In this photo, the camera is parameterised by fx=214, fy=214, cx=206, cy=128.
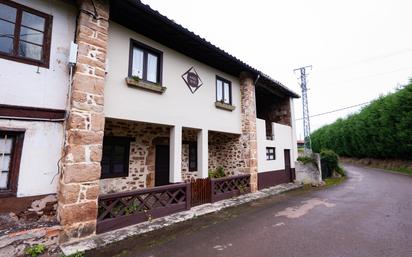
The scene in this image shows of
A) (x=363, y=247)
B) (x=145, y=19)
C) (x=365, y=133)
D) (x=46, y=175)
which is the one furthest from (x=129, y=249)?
(x=365, y=133)

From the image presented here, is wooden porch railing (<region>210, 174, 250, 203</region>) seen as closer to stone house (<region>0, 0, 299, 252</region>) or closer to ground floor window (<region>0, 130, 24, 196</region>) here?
stone house (<region>0, 0, 299, 252</region>)

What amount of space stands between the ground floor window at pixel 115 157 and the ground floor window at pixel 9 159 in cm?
254

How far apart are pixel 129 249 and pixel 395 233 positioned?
5904 mm

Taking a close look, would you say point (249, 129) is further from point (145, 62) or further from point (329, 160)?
point (329, 160)

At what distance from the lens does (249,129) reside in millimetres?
9664

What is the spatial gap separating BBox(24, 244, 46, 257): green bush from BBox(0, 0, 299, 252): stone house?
32cm

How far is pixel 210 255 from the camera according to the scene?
3.99m

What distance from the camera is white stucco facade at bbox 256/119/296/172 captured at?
10.5 metres

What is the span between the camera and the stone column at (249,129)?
9570 mm

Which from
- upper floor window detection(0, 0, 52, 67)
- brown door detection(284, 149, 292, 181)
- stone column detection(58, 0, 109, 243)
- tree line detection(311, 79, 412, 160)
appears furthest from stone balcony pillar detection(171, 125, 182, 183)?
tree line detection(311, 79, 412, 160)

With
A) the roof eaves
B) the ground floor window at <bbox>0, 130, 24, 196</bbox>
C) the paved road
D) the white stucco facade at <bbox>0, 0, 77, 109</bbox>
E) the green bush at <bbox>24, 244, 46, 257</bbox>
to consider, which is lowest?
the paved road

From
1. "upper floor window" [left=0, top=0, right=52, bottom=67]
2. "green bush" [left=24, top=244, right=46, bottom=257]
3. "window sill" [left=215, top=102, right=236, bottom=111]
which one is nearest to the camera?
"green bush" [left=24, top=244, right=46, bottom=257]

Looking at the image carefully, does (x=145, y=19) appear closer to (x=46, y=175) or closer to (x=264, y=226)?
(x=46, y=175)

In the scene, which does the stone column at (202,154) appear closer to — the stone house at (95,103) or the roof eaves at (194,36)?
the stone house at (95,103)
